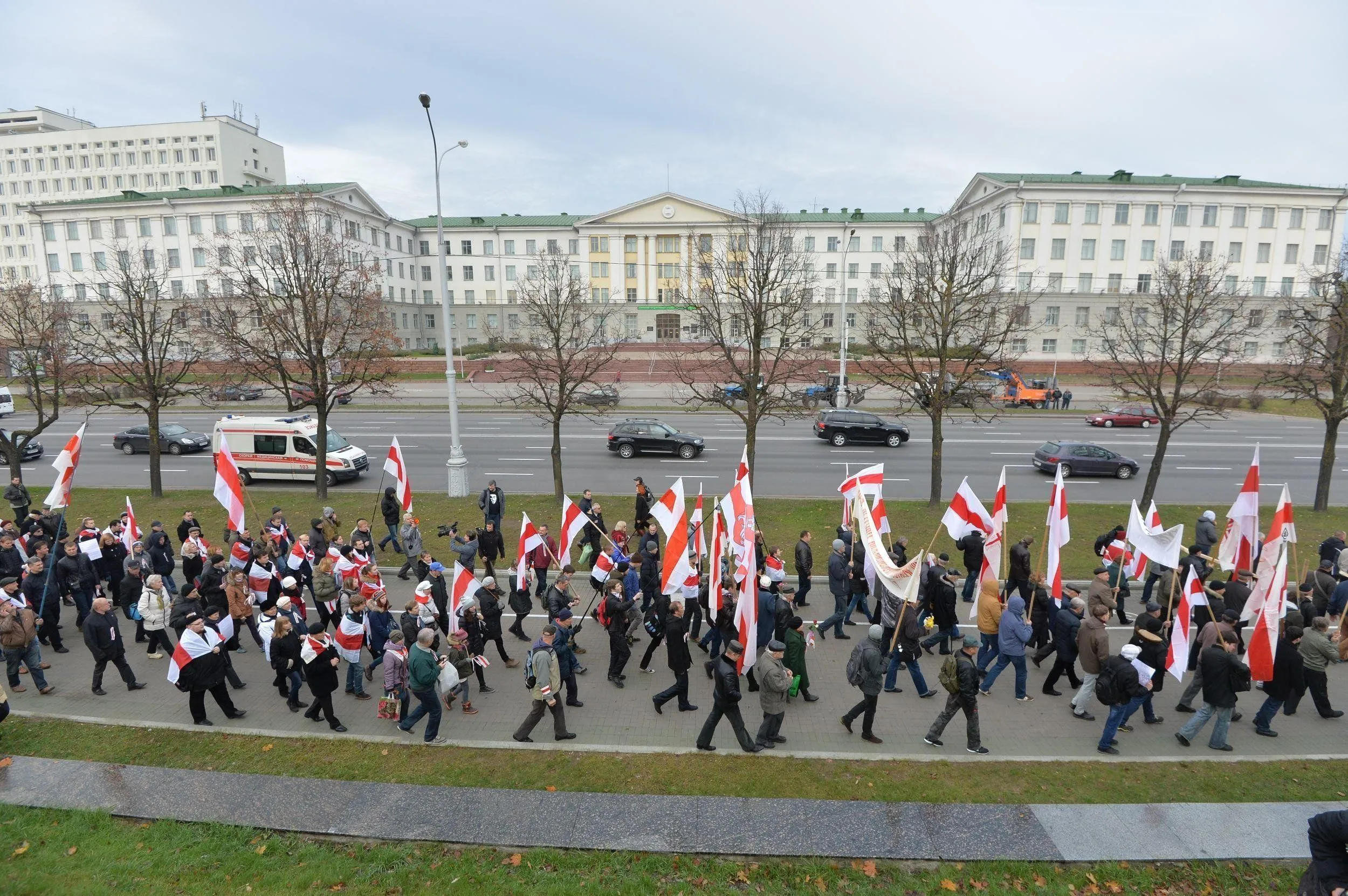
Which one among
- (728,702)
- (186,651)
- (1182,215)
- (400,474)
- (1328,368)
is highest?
(1182,215)

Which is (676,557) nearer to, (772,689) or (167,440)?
(772,689)

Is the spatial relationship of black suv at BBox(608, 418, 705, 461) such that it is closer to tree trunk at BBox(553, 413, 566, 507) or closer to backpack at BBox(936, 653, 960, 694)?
tree trunk at BBox(553, 413, 566, 507)

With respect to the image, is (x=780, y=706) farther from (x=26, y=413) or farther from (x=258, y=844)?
(x=26, y=413)

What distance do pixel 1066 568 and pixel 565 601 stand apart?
11.3 metres

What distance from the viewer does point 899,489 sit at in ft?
75.0

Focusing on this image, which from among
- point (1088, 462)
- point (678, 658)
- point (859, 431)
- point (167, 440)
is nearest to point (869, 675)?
point (678, 658)

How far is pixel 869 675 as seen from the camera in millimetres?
8211

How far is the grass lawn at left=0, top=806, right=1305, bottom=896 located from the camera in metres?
5.91

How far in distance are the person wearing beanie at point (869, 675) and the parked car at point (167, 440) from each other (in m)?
31.3

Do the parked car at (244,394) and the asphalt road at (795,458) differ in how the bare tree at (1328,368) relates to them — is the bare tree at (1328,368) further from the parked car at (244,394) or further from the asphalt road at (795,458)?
the parked car at (244,394)

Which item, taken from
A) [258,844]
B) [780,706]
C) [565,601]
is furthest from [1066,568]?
[258,844]

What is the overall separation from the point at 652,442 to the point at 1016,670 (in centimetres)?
1971

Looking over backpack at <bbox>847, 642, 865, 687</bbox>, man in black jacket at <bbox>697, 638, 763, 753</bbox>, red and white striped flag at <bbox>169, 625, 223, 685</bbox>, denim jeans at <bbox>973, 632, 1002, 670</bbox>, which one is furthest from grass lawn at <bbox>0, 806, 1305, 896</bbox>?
denim jeans at <bbox>973, 632, 1002, 670</bbox>

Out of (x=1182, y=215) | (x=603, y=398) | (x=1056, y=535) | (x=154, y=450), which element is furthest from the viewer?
(x=1182, y=215)
